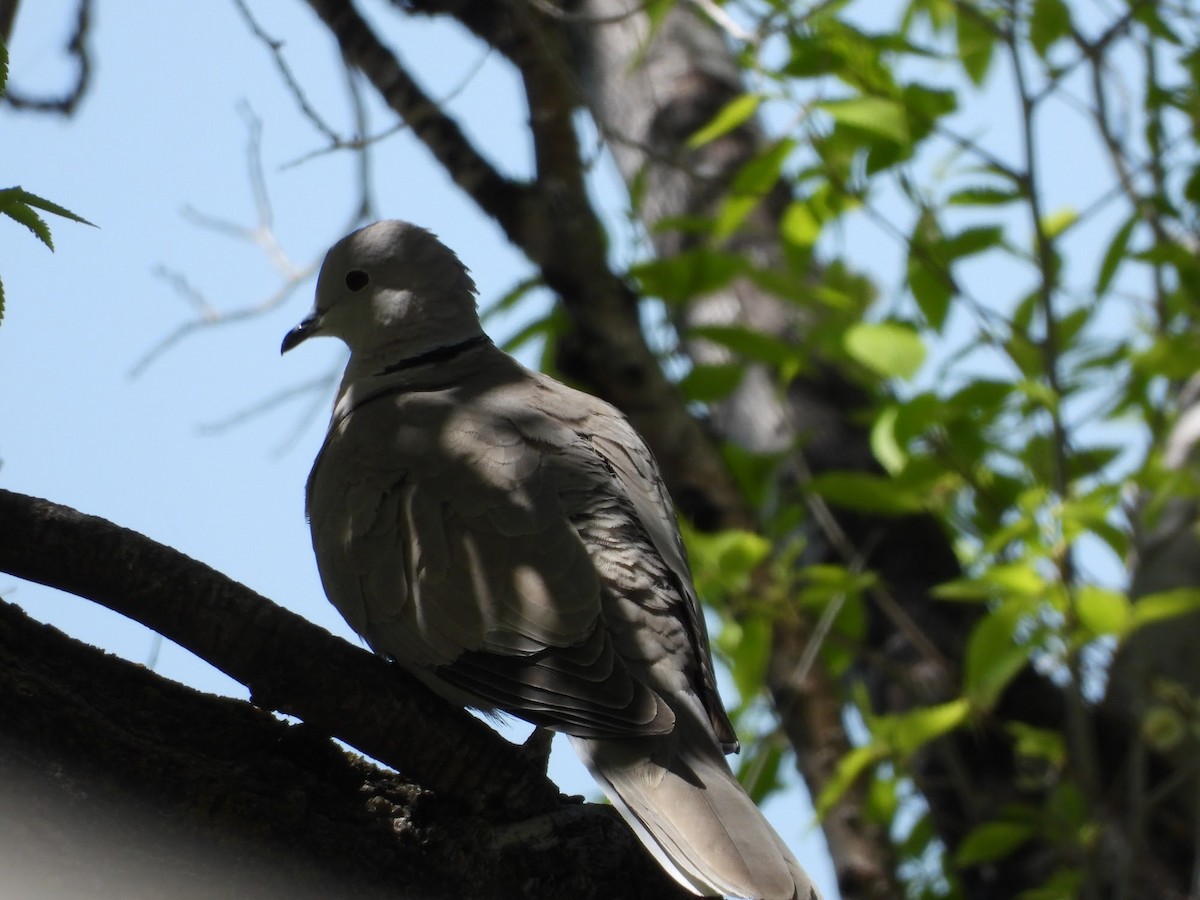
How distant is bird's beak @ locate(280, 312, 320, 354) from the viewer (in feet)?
11.3

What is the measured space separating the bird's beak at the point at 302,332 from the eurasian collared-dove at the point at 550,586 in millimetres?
666

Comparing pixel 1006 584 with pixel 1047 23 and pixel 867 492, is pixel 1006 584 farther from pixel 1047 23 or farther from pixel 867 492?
pixel 1047 23

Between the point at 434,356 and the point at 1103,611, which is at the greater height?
the point at 434,356

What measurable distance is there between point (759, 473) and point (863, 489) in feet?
1.91

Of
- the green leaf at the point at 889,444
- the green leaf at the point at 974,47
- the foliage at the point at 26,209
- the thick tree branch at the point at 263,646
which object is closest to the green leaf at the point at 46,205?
the foliage at the point at 26,209

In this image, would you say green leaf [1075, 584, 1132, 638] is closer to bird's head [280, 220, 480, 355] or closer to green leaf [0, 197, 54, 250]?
bird's head [280, 220, 480, 355]

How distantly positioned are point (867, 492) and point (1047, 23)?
1164 millimetres

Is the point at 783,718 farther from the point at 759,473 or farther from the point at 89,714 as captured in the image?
the point at 89,714

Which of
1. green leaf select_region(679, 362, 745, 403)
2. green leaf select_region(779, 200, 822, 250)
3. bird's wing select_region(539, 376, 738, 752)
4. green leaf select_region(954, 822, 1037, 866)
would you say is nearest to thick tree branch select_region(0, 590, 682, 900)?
bird's wing select_region(539, 376, 738, 752)

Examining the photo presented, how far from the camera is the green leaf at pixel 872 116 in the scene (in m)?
2.93

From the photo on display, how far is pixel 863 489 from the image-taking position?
10.7ft

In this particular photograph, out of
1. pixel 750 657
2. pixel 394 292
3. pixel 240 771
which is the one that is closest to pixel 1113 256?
pixel 750 657

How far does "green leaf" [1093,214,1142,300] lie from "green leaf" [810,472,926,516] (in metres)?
0.64

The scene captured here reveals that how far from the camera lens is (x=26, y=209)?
63.7 inches
